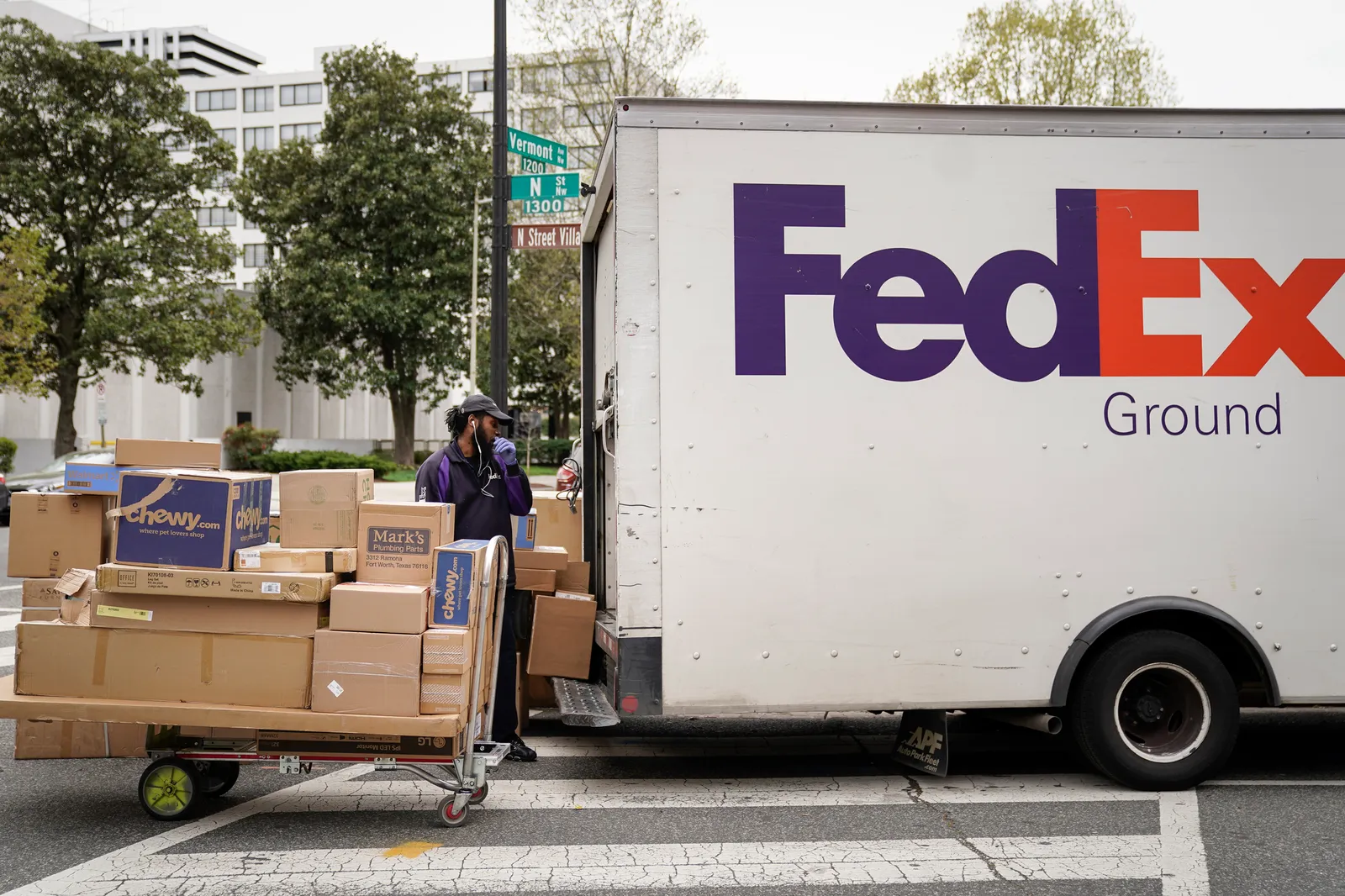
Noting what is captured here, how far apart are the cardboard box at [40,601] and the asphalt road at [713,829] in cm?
90

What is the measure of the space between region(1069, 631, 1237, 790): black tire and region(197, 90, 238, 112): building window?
3057 inches

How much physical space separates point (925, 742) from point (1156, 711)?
3.76ft

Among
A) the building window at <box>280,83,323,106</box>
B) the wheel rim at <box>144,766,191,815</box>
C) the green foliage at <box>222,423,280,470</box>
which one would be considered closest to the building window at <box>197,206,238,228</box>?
the building window at <box>280,83,323,106</box>

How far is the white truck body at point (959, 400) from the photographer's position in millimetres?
Answer: 4945

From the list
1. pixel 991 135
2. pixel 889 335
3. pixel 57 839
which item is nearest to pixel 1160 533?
pixel 889 335

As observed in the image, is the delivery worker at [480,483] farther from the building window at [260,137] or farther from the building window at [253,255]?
the building window at [260,137]

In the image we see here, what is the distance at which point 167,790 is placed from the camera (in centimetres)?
468

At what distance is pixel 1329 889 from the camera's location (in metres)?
3.99

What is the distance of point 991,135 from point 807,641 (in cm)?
264

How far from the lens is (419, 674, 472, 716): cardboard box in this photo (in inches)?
178

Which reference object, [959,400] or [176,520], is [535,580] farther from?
[959,400]

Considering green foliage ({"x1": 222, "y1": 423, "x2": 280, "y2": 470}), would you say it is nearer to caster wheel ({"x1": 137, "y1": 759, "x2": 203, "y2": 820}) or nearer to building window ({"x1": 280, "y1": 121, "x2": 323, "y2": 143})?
caster wheel ({"x1": 137, "y1": 759, "x2": 203, "y2": 820})

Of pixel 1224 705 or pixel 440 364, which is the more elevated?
pixel 440 364

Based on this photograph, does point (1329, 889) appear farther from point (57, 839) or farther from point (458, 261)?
point (458, 261)
